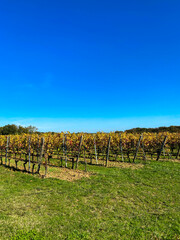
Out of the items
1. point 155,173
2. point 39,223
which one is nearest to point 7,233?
point 39,223

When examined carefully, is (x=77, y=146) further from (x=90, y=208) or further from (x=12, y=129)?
(x=12, y=129)

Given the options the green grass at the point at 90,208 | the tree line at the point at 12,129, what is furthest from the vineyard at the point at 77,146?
the tree line at the point at 12,129

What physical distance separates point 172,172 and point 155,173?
132 centimetres

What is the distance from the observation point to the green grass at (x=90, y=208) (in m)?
4.45

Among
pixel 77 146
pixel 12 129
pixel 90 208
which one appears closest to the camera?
pixel 90 208

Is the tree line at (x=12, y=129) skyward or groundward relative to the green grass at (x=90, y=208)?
skyward

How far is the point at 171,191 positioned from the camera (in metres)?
7.75

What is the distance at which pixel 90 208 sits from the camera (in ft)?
19.3

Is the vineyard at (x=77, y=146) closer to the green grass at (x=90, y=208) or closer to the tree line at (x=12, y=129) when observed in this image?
the green grass at (x=90, y=208)

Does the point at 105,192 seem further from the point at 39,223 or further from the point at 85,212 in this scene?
the point at 39,223

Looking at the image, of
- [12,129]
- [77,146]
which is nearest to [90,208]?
[77,146]

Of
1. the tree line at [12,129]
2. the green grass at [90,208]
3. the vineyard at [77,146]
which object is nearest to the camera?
the green grass at [90,208]

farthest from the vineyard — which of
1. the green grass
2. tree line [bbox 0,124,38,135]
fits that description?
tree line [bbox 0,124,38,135]

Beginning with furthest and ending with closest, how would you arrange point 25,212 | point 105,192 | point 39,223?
1. point 105,192
2. point 25,212
3. point 39,223
